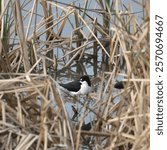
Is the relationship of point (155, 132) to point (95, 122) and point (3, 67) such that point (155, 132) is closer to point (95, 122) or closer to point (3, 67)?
point (95, 122)

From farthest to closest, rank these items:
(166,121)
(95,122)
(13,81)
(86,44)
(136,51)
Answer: (86,44)
(95,122)
(13,81)
(136,51)
(166,121)

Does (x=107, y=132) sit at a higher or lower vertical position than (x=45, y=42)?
lower

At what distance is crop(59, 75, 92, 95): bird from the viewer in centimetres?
626

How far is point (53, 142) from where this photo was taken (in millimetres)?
4109

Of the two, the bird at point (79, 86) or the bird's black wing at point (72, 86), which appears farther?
the bird's black wing at point (72, 86)

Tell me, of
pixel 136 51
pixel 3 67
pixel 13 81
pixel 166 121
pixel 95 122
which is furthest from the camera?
pixel 3 67

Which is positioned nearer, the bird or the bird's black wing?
the bird

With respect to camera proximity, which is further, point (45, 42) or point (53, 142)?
point (45, 42)

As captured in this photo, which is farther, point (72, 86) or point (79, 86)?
point (72, 86)

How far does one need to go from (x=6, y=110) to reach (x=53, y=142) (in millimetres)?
390

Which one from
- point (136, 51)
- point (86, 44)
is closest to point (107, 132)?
point (136, 51)

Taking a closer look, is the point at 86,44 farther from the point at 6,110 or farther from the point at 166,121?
the point at 166,121

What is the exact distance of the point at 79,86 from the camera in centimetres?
641

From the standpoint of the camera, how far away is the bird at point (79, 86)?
6.26 metres
